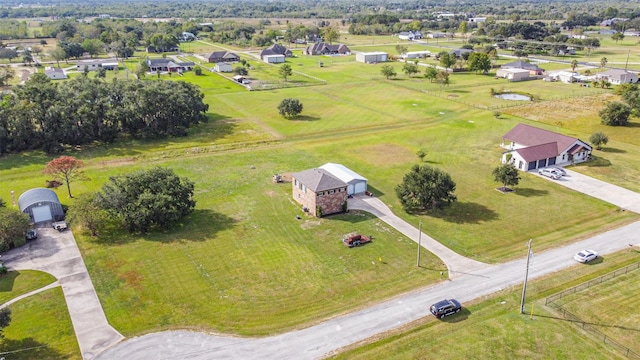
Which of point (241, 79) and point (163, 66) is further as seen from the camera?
point (163, 66)

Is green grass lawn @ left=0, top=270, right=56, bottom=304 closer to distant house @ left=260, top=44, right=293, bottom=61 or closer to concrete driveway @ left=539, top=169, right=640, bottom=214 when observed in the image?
concrete driveway @ left=539, top=169, right=640, bottom=214

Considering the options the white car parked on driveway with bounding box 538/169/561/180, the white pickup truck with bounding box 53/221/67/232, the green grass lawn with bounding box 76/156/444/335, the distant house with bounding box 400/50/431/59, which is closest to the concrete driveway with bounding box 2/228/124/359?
the white pickup truck with bounding box 53/221/67/232

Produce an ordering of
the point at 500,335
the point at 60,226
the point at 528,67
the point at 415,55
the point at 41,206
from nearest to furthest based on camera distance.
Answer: the point at 500,335
the point at 60,226
the point at 41,206
the point at 528,67
the point at 415,55

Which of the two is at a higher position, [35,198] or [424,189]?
[35,198]

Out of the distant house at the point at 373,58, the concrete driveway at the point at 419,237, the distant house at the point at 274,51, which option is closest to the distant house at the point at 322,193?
the concrete driveway at the point at 419,237

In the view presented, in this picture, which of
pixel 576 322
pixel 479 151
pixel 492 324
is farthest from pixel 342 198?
pixel 479 151

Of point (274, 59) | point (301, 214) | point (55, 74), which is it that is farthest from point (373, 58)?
point (301, 214)

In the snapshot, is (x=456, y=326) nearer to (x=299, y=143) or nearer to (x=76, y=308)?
(x=76, y=308)

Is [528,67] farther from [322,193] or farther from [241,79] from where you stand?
[322,193]
